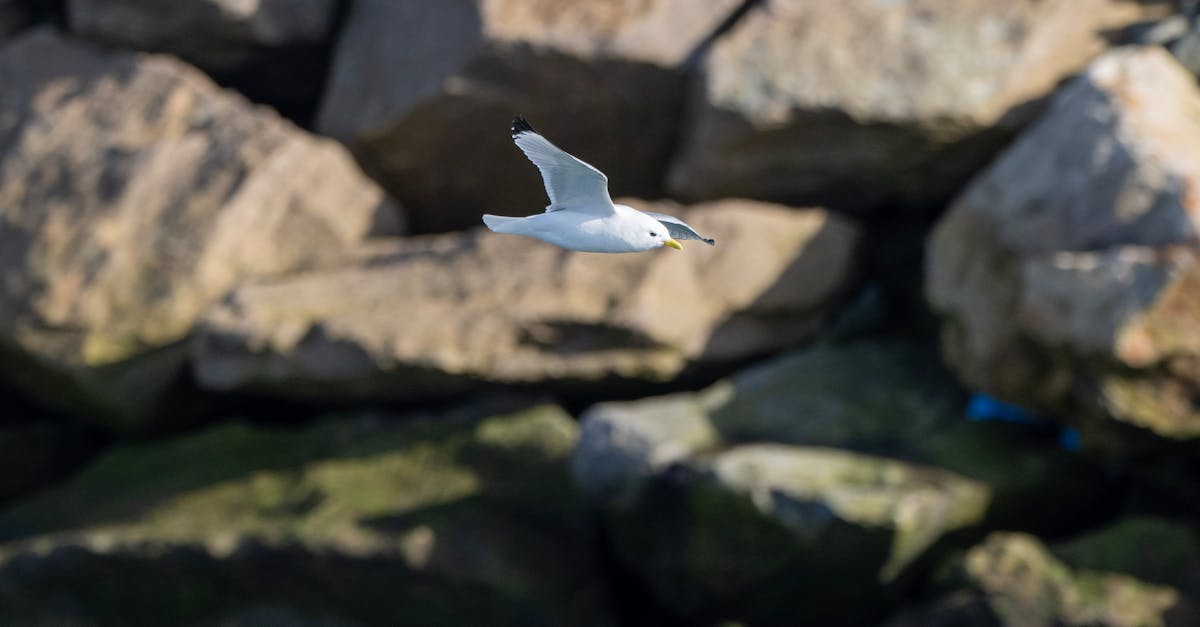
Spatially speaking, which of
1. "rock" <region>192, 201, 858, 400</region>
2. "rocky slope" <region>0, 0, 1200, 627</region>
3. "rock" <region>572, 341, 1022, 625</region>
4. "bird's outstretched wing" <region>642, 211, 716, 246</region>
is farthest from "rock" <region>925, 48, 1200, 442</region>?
"bird's outstretched wing" <region>642, 211, 716, 246</region>

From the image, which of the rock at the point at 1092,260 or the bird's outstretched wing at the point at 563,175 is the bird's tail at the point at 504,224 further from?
the rock at the point at 1092,260

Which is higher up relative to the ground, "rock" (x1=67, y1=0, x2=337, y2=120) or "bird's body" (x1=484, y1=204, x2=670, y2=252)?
"bird's body" (x1=484, y1=204, x2=670, y2=252)

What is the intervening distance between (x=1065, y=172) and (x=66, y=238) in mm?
6426

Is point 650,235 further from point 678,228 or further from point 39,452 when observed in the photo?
point 39,452

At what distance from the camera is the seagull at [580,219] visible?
5.62m

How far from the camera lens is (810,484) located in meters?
7.61

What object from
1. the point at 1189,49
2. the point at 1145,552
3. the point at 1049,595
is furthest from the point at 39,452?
the point at 1189,49

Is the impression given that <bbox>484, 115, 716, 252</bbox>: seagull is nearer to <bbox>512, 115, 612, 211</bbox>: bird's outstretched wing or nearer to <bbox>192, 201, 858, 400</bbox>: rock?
<bbox>512, 115, 612, 211</bbox>: bird's outstretched wing

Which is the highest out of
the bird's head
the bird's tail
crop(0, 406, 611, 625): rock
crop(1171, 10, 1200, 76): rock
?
crop(1171, 10, 1200, 76): rock

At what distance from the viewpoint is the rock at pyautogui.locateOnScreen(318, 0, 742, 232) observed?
982 cm

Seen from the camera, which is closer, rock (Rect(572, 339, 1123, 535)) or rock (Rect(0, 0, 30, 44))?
rock (Rect(572, 339, 1123, 535))

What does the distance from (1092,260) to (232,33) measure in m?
6.60

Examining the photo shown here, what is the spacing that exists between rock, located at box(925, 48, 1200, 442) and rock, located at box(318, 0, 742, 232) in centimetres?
245

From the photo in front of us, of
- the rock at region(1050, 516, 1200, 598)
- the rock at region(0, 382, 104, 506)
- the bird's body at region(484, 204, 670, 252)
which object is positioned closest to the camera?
the bird's body at region(484, 204, 670, 252)
